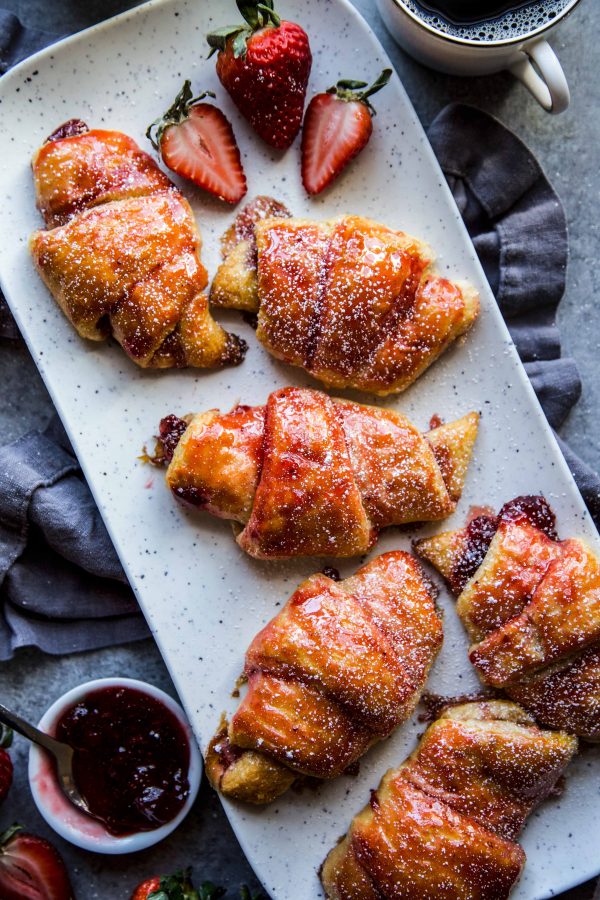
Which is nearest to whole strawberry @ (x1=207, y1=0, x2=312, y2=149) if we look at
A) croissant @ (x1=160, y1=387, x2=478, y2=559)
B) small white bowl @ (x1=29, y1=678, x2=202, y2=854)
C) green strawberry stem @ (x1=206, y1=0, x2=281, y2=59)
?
green strawberry stem @ (x1=206, y1=0, x2=281, y2=59)

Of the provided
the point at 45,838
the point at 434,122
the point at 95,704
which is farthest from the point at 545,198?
the point at 45,838

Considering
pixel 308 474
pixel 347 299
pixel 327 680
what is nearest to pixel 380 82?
pixel 347 299

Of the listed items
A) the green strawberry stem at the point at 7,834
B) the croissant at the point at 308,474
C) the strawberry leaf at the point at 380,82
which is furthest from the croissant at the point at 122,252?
the green strawberry stem at the point at 7,834

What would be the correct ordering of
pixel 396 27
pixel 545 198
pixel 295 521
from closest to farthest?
pixel 295 521 < pixel 396 27 < pixel 545 198

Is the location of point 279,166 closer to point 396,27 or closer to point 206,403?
point 396,27

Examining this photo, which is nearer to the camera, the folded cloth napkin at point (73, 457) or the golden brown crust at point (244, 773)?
the golden brown crust at point (244, 773)

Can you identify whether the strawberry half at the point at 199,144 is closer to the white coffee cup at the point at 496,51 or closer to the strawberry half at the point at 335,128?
the strawberry half at the point at 335,128

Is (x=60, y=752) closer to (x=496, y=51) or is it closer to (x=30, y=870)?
(x=30, y=870)
